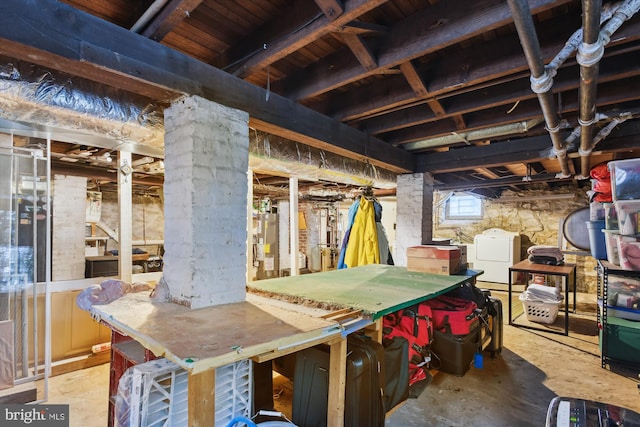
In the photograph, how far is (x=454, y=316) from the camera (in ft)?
9.10

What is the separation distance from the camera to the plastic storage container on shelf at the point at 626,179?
279 cm

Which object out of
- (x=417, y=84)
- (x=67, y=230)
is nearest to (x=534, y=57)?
(x=417, y=84)

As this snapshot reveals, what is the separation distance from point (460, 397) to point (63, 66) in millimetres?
3223

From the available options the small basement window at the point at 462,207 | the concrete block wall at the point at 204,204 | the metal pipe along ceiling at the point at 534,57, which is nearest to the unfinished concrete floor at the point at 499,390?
the concrete block wall at the point at 204,204

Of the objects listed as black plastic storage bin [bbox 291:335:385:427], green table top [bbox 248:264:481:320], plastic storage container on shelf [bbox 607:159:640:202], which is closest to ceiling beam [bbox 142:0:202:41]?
green table top [bbox 248:264:481:320]

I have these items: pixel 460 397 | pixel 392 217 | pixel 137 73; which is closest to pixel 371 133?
pixel 137 73

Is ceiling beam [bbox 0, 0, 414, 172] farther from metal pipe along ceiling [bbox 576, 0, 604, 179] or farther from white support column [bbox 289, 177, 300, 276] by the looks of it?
white support column [bbox 289, 177, 300, 276]

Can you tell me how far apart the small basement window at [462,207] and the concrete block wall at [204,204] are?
7131 mm

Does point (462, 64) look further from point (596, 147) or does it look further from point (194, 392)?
point (194, 392)

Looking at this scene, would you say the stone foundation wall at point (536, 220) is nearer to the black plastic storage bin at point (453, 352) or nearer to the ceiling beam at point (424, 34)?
the black plastic storage bin at point (453, 352)

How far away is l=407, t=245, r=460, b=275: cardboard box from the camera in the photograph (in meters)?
3.14

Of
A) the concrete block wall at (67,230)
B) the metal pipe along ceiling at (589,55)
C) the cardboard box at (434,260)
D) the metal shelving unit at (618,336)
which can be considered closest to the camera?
the metal pipe along ceiling at (589,55)

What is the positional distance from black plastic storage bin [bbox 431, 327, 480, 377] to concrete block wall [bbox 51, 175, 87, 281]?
384cm

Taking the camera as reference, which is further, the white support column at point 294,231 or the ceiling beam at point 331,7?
the white support column at point 294,231
